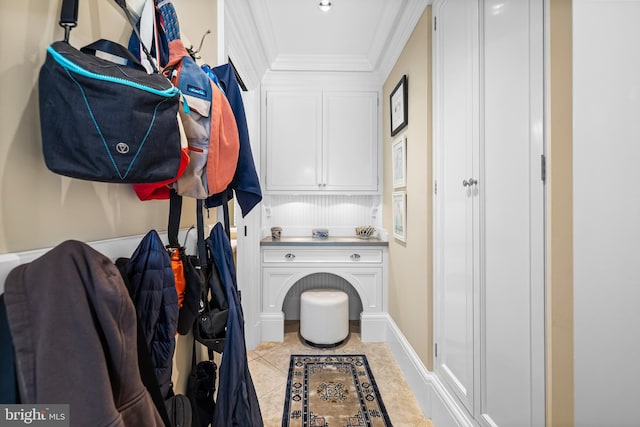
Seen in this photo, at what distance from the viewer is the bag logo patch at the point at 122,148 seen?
20.5 inches

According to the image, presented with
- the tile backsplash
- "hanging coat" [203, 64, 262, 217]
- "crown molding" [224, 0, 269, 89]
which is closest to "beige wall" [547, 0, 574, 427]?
"hanging coat" [203, 64, 262, 217]

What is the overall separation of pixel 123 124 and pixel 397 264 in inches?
85.3

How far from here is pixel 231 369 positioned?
0.94 meters

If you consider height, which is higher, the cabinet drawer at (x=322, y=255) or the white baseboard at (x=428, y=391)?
the cabinet drawer at (x=322, y=255)

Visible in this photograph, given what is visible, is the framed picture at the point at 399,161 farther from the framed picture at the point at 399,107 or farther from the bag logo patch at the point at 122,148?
the bag logo patch at the point at 122,148

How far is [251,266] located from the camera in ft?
8.13

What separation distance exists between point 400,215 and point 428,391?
1215 millimetres

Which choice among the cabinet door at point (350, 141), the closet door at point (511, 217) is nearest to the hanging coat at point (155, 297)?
the closet door at point (511, 217)

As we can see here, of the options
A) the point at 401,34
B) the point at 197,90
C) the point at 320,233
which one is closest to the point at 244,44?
the point at 401,34

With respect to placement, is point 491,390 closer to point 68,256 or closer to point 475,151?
point 475,151

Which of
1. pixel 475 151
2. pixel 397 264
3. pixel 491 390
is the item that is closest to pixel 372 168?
pixel 397 264

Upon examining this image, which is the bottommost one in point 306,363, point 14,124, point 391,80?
point 306,363

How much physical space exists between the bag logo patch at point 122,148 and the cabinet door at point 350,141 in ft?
7.69

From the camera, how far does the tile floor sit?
1.67m
